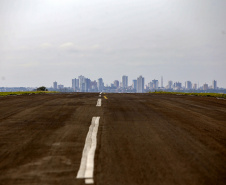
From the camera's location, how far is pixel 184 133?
20.5 feet

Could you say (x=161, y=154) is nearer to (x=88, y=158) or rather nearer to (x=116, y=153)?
(x=116, y=153)

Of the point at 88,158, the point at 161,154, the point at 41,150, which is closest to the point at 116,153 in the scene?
the point at 88,158

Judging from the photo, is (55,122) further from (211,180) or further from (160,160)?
(211,180)

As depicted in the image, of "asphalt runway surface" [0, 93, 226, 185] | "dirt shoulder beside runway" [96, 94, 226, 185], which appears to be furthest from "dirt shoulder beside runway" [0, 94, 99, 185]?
"dirt shoulder beside runway" [96, 94, 226, 185]

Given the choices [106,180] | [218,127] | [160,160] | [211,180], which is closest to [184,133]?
[218,127]


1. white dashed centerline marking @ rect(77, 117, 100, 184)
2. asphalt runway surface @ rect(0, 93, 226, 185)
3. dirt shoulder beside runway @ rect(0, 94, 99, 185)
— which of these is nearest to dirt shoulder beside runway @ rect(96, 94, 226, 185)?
asphalt runway surface @ rect(0, 93, 226, 185)

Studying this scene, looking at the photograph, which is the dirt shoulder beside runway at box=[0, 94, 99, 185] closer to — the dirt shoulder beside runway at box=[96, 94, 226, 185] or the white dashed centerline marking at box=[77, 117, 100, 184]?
the white dashed centerline marking at box=[77, 117, 100, 184]

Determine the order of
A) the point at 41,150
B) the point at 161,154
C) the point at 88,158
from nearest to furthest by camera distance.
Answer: the point at 88,158, the point at 161,154, the point at 41,150

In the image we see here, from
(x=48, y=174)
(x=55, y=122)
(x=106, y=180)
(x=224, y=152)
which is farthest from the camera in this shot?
(x=55, y=122)

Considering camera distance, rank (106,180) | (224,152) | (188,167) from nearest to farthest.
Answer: (106,180) < (188,167) < (224,152)

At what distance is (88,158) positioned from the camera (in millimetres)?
4250

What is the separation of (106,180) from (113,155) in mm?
1060

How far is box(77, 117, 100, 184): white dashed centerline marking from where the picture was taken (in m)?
3.52

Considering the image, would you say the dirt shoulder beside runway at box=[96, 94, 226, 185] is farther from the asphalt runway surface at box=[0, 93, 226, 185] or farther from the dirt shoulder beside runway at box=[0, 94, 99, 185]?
the dirt shoulder beside runway at box=[0, 94, 99, 185]
